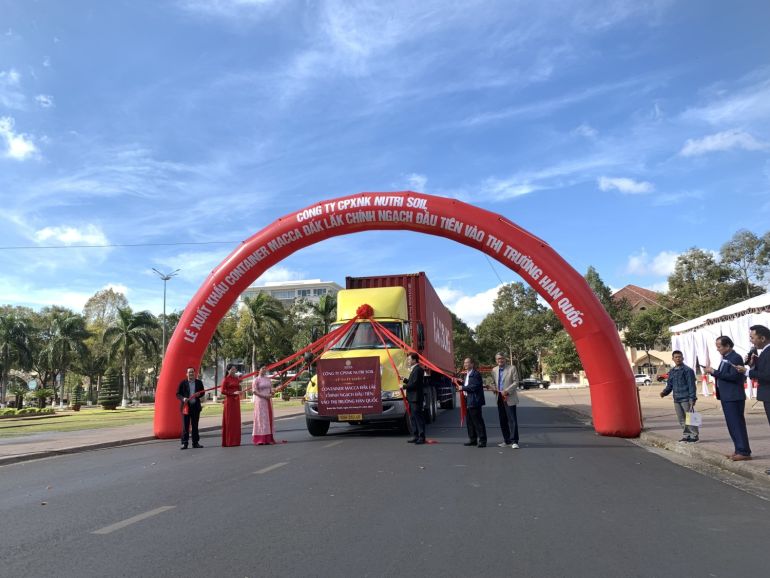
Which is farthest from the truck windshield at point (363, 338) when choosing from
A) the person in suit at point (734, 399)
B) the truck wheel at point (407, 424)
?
the person in suit at point (734, 399)

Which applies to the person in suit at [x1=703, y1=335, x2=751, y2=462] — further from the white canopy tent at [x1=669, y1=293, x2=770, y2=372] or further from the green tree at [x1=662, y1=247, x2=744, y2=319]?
the green tree at [x1=662, y1=247, x2=744, y2=319]

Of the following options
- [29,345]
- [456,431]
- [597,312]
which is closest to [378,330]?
[456,431]

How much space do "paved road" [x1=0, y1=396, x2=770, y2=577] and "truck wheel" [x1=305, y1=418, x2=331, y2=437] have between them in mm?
3882

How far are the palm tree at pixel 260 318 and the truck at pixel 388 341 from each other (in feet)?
113

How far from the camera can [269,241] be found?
15477mm

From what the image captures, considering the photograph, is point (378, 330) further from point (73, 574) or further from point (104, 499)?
point (73, 574)

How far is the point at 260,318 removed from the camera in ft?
170

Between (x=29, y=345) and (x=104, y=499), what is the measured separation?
55.7 metres

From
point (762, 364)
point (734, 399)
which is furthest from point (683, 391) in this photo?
point (762, 364)

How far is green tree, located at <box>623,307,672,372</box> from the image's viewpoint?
51781mm

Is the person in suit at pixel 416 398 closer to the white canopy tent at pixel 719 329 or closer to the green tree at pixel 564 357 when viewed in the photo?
the white canopy tent at pixel 719 329

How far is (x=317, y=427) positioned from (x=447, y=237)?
18.5ft

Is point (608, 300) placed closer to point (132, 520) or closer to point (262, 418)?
point (262, 418)

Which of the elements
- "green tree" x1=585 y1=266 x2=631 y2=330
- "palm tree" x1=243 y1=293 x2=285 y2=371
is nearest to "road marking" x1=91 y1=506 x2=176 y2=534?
"palm tree" x1=243 y1=293 x2=285 y2=371
